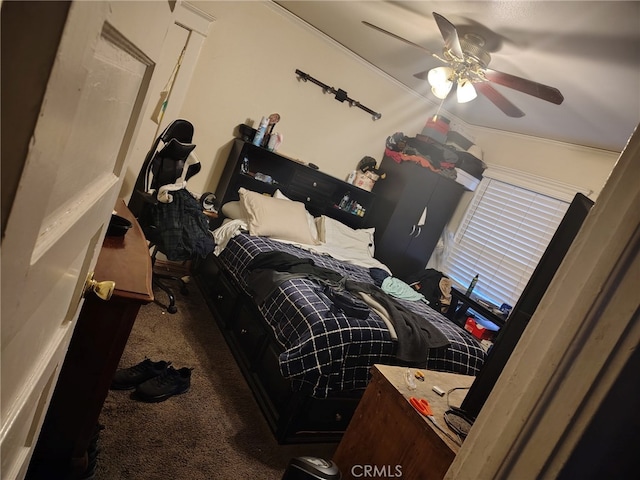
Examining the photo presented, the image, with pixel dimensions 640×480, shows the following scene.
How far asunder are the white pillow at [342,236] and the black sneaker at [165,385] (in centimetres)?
187

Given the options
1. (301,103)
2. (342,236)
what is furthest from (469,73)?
(342,236)

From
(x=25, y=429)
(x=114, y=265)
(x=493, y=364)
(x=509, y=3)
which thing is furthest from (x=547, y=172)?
(x=25, y=429)

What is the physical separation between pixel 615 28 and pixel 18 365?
2.59 m

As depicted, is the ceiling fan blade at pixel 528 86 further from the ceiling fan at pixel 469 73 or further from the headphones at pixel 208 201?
the headphones at pixel 208 201

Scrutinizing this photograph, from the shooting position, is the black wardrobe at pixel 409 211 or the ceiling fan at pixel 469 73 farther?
the black wardrobe at pixel 409 211

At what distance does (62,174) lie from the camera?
1.52ft

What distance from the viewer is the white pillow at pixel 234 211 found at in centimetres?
335

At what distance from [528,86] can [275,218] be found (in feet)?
6.62

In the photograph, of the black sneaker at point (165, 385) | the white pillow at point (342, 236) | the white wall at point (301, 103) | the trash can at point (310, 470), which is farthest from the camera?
the white pillow at point (342, 236)

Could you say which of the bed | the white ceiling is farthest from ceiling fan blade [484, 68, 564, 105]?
the bed

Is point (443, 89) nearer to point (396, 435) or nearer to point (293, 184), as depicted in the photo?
point (293, 184)

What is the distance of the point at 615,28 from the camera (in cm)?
190

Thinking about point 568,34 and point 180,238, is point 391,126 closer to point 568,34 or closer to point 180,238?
point 568,34

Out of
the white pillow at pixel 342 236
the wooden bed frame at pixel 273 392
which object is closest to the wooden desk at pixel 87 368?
the wooden bed frame at pixel 273 392
